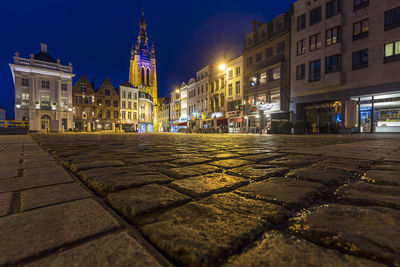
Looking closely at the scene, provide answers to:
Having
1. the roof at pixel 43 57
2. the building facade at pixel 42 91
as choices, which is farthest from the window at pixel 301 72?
the roof at pixel 43 57

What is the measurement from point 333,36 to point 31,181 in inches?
903

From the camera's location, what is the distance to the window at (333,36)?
683 inches

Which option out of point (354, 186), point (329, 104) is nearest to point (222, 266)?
point (354, 186)

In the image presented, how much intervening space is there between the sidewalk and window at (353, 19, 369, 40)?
22141 millimetres

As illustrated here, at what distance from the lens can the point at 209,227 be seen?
2.61 feet

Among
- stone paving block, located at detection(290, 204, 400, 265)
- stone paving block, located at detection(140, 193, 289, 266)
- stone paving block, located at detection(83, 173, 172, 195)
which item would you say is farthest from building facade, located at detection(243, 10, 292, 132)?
stone paving block, located at detection(140, 193, 289, 266)

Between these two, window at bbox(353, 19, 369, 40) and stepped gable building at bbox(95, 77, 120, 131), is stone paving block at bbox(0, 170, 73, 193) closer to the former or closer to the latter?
window at bbox(353, 19, 369, 40)

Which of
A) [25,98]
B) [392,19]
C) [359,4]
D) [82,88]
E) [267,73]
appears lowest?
[25,98]

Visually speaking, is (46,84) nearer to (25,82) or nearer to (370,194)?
(25,82)

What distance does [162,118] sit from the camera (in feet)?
215

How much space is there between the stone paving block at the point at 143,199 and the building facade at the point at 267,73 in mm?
18650

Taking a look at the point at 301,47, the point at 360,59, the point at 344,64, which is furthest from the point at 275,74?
the point at 360,59

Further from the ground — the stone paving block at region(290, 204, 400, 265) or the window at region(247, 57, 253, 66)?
the window at region(247, 57, 253, 66)

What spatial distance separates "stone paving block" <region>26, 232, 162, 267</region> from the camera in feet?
1.90
